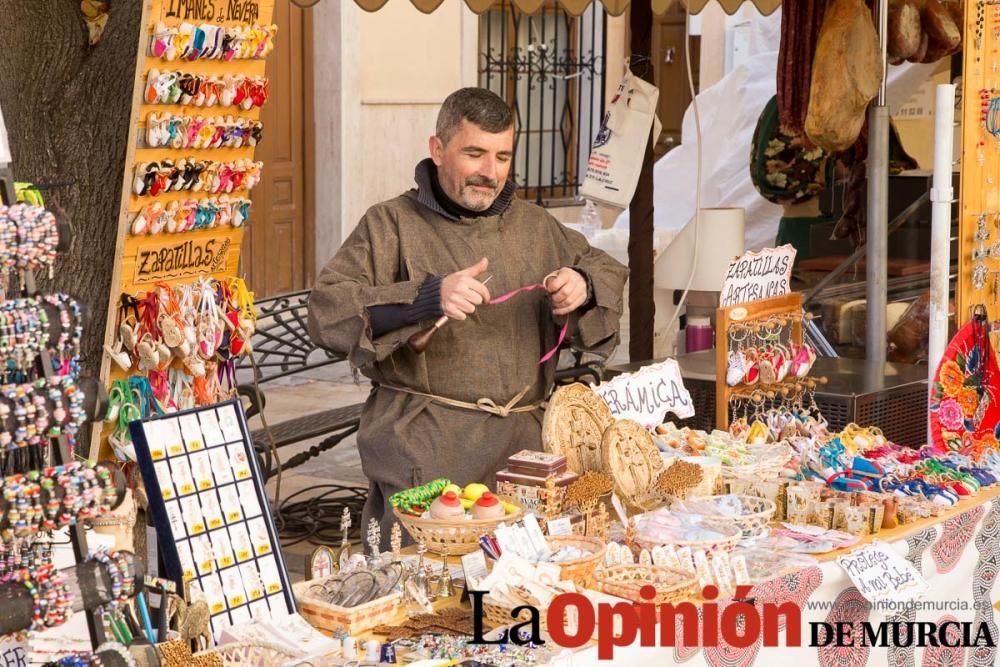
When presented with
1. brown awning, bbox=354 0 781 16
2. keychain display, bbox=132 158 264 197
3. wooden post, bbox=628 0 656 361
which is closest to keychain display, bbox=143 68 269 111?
keychain display, bbox=132 158 264 197

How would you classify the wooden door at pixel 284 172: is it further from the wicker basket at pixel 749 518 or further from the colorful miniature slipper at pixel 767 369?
the wicker basket at pixel 749 518

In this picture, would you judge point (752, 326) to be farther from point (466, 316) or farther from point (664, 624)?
point (664, 624)

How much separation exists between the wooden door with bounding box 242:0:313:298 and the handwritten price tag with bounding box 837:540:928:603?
7.69 meters

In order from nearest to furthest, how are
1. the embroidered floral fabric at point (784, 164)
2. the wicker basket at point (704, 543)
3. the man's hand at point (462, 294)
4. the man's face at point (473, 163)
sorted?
the wicker basket at point (704, 543), the man's hand at point (462, 294), the man's face at point (473, 163), the embroidered floral fabric at point (784, 164)

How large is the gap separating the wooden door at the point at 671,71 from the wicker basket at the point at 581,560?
12.4m

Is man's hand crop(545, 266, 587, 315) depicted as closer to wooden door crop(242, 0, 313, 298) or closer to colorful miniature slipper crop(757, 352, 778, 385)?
colorful miniature slipper crop(757, 352, 778, 385)

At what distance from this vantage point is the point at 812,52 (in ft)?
18.8

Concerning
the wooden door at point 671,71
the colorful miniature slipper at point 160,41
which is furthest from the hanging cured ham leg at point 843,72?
the wooden door at point 671,71

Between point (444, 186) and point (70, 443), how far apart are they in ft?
6.20

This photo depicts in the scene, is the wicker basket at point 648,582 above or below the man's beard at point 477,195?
below

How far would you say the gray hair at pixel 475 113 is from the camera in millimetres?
3592

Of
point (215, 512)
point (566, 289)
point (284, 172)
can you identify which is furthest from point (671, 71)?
point (215, 512)

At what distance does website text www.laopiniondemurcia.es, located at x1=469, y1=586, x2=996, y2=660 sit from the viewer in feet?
8.40

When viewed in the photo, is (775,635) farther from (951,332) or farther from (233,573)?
(951,332)
